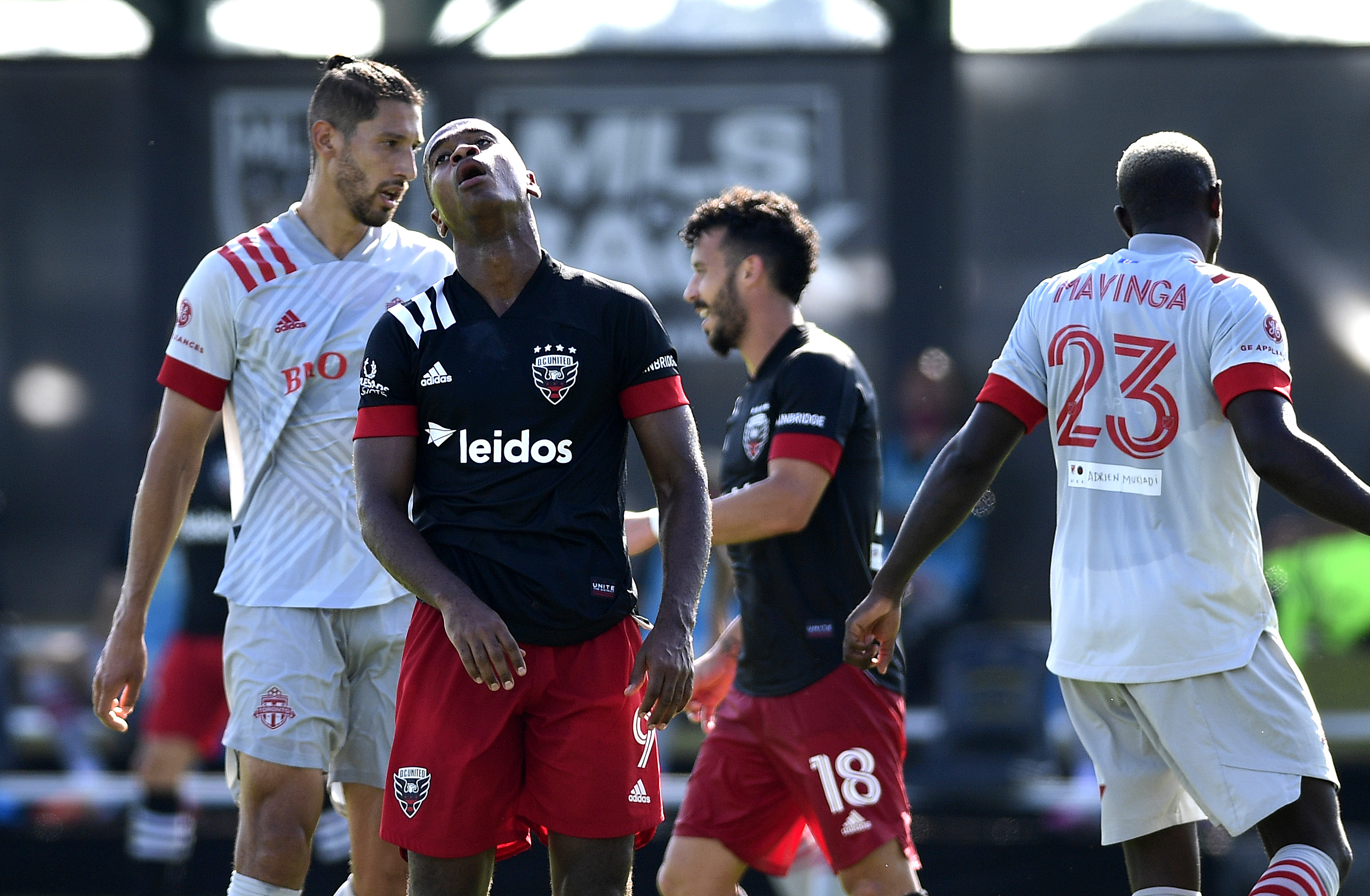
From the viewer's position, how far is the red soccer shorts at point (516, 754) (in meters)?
2.64

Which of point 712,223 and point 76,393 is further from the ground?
point 712,223

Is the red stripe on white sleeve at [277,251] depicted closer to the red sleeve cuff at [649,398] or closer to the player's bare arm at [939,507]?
the red sleeve cuff at [649,398]

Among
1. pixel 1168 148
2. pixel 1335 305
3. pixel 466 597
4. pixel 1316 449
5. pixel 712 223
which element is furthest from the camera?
pixel 1335 305

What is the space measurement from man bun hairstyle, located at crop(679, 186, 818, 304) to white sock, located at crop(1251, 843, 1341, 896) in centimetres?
190

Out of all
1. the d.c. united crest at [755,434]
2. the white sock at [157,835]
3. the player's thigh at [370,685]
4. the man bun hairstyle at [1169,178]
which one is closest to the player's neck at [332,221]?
the player's thigh at [370,685]

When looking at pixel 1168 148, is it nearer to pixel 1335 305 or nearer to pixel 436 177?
pixel 436 177

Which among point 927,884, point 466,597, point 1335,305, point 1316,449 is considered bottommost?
point 927,884

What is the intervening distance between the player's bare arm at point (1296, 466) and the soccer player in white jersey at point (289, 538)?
6.02 feet

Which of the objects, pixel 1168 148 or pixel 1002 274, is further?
pixel 1002 274

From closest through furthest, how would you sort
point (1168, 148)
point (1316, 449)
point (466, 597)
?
point (466, 597) < point (1316, 449) < point (1168, 148)

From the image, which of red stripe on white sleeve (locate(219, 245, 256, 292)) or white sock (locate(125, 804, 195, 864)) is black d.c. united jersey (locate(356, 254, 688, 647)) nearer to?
red stripe on white sleeve (locate(219, 245, 256, 292))

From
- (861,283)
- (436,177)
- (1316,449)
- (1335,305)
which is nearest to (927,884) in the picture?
(861,283)

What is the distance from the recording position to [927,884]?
584 cm

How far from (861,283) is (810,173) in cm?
46
